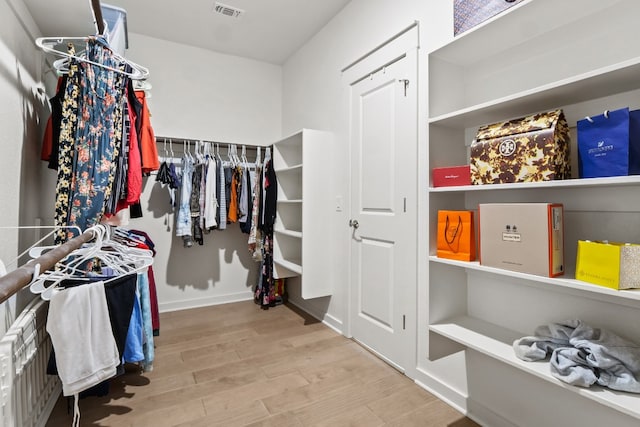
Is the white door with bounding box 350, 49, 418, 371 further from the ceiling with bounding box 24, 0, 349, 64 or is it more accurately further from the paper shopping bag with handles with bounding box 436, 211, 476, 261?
the ceiling with bounding box 24, 0, 349, 64

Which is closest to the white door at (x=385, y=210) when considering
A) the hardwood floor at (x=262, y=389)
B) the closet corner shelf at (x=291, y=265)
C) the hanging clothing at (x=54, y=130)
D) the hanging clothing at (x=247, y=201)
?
the hardwood floor at (x=262, y=389)

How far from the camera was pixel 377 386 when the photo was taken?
6.82ft

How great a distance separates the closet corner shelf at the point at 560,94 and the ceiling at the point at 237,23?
2022mm

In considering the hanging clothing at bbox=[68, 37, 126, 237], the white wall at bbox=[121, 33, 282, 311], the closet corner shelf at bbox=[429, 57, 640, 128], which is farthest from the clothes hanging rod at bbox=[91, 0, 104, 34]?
the closet corner shelf at bbox=[429, 57, 640, 128]

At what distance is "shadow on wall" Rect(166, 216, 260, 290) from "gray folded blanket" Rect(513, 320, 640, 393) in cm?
321

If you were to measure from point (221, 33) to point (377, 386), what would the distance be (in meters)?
3.62

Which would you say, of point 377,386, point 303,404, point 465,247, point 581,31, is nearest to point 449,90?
point 581,31

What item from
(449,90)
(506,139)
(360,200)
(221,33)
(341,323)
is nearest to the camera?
(506,139)

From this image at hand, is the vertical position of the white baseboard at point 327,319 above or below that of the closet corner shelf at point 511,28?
below

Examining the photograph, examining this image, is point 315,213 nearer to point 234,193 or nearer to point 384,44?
point 234,193

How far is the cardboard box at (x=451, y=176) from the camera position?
1.53 meters

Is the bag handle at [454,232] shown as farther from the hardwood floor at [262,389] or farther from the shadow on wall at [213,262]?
the shadow on wall at [213,262]

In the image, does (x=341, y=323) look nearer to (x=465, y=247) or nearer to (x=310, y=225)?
(x=310, y=225)

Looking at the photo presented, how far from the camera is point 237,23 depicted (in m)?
3.20
